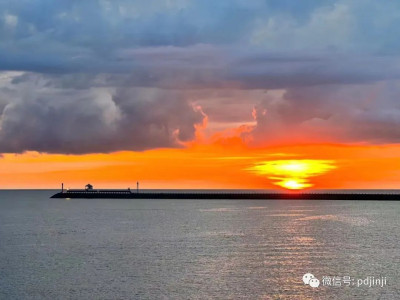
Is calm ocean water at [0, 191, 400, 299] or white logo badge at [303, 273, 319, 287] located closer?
calm ocean water at [0, 191, 400, 299]

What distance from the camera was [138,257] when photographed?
72.3m

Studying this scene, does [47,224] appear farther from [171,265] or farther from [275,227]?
[171,265]

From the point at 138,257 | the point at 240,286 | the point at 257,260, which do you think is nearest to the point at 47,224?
the point at 138,257

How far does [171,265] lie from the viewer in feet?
217

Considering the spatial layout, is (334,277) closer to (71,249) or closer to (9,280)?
(9,280)

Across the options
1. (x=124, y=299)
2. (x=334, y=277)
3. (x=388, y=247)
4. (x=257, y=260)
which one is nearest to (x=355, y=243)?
(x=388, y=247)

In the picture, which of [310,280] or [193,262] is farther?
[193,262]

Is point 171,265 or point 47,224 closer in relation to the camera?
point 171,265

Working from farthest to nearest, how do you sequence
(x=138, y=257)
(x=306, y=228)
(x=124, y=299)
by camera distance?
(x=306, y=228)
(x=138, y=257)
(x=124, y=299)

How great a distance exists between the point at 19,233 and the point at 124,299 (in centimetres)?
6033

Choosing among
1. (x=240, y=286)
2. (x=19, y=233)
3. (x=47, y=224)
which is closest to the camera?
(x=240, y=286)

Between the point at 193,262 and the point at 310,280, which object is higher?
the point at 193,262

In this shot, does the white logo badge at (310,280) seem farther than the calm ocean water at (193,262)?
Yes

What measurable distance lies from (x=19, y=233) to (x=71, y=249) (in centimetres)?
2798
